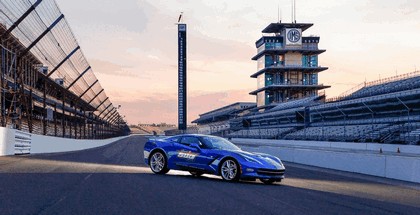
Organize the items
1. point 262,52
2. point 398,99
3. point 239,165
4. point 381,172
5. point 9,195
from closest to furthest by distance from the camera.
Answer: point 9,195, point 239,165, point 381,172, point 398,99, point 262,52

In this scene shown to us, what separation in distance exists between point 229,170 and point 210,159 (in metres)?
0.69

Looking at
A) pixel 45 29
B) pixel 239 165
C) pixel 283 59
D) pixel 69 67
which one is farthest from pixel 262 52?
pixel 239 165

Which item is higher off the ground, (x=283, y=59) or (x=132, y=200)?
(x=283, y=59)

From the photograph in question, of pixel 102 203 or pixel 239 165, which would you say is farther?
pixel 239 165

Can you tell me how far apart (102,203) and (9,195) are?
177 centimetres

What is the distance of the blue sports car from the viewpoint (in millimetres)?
13367

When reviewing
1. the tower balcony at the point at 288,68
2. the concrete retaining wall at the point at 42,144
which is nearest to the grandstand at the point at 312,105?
the tower balcony at the point at 288,68

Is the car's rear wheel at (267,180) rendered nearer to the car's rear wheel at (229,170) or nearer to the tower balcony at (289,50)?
the car's rear wheel at (229,170)

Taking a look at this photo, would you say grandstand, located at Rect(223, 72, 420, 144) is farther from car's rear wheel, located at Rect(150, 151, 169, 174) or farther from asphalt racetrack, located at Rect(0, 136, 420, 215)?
asphalt racetrack, located at Rect(0, 136, 420, 215)

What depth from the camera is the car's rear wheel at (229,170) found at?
13484 millimetres

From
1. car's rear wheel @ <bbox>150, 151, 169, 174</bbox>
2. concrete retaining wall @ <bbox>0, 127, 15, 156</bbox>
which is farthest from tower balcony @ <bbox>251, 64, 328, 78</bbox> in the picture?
car's rear wheel @ <bbox>150, 151, 169, 174</bbox>

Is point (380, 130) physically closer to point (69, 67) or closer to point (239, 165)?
point (69, 67)

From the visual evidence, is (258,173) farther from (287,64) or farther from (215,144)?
(287,64)

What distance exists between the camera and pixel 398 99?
110ft
